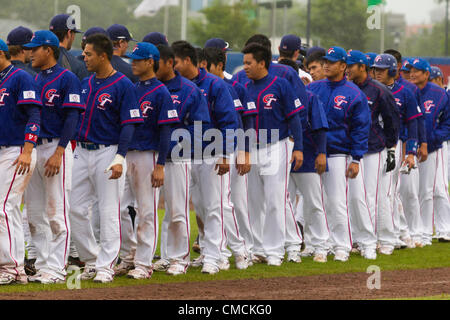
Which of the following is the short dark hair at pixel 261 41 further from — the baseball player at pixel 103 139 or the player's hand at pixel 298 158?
the baseball player at pixel 103 139

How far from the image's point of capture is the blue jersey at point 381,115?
33.9 ft

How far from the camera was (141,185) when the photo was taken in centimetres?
800

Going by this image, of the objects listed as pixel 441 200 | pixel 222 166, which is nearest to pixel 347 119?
pixel 222 166

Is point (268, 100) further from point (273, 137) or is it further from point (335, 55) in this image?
point (335, 55)

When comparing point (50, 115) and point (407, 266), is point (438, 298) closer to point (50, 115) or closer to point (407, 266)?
point (407, 266)

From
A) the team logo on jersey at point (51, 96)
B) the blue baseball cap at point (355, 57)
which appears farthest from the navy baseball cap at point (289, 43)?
the team logo on jersey at point (51, 96)

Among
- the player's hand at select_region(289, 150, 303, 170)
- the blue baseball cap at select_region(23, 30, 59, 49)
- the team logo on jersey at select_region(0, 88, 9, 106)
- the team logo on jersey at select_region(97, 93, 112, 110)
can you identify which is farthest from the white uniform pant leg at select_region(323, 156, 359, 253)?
the team logo on jersey at select_region(0, 88, 9, 106)

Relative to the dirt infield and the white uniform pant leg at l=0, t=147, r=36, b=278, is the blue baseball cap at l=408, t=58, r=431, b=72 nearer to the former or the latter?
the dirt infield

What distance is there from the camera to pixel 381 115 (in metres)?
10.4

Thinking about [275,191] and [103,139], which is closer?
[103,139]

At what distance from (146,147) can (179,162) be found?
→ 432 mm

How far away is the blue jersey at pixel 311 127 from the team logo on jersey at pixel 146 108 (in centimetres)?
210

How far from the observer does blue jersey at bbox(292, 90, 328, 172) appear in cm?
949

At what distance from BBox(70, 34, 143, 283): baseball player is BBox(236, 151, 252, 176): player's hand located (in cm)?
146
